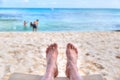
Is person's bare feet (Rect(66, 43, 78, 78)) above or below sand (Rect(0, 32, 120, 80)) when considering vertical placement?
above

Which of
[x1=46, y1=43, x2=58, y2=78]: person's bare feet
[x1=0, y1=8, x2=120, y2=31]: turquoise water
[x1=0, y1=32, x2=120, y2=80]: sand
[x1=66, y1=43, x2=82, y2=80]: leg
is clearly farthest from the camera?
[x1=0, y1=8, x2=120, y2=31]: turquoise water

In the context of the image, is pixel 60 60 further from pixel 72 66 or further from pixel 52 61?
pixel 72 66

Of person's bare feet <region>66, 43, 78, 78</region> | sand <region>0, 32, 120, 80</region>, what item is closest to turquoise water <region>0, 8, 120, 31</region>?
sand <region>0, 32, 120, 80</region>

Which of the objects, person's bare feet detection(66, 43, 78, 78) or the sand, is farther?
the sand

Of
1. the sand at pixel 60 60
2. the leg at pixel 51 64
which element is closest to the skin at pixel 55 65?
the leg at pixel 51 64

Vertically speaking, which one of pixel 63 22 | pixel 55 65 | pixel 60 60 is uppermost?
pixel 55 65

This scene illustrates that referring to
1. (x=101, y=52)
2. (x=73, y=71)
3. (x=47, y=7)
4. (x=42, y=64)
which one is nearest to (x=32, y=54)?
(x=42, y=64)

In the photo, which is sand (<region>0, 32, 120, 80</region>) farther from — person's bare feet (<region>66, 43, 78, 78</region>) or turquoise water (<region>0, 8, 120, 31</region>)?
turquoise water (<region>0, 8, 120, 31</region>)

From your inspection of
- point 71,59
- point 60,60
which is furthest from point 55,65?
point 60,60

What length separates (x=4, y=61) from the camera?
3412 mm

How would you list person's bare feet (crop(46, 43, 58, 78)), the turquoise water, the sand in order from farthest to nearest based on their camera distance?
the turquoise water → the sand → person's bare feet (crop(46, 43, 58, 78))

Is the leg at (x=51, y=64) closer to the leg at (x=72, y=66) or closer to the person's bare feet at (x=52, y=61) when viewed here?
the person's bare feet at (x=52, y=61)

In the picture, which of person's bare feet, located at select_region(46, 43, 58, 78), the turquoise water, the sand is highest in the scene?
person's bare feet, located at select_region(46, 43, 58, 78)

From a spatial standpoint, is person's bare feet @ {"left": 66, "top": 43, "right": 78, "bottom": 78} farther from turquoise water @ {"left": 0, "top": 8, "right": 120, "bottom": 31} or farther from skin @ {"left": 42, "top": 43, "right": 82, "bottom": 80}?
turquoise water @ {"left": 0, "top": 8, "right": 120, "bottom": 31}
